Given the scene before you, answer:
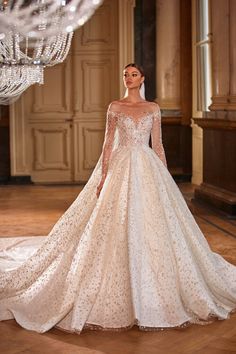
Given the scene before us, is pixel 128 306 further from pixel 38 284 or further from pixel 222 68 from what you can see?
pixel 222 68

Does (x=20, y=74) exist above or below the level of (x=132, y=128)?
above

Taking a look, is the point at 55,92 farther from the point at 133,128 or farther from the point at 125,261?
the point at 125,261

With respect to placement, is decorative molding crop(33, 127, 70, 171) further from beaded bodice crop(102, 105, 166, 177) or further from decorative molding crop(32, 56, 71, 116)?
beaded bodice crop(102, 105, 166, 177)

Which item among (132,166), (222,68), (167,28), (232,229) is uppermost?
(167,28)

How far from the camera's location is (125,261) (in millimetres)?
3814

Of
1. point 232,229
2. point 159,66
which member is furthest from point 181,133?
point 232,229

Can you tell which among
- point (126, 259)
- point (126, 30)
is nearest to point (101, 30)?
point (126, 30)

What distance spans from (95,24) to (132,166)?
22.6ft

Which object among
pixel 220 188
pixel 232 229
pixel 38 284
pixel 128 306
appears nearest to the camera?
pixel 128 306

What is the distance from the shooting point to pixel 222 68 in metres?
7.89

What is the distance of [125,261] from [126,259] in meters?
0.01

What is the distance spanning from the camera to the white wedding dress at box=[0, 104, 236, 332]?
373 cm

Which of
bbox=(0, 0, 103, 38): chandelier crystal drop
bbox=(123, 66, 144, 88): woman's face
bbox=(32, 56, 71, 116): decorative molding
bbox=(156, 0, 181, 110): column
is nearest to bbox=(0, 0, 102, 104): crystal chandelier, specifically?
bbox=(0, 0, 103, 38): chandelier crystal drop

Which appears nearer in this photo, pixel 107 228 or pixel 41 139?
A: pixel 107 228
